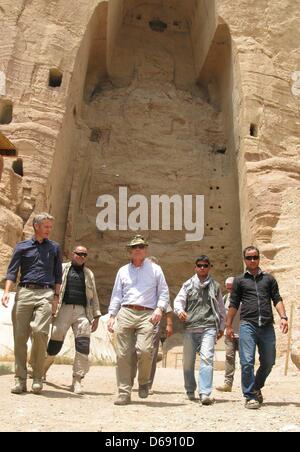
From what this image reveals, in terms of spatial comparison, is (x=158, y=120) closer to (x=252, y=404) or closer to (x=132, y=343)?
(x=132, y=343)

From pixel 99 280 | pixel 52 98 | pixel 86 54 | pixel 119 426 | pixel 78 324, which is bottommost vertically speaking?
pixel 119 426

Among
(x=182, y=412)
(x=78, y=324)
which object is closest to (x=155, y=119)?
(x=78, y=324)

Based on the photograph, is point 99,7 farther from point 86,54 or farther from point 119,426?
point 119,426

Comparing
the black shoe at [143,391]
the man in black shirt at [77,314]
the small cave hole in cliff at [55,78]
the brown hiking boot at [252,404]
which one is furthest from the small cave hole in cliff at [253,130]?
the brown hiking boot at [252,404]

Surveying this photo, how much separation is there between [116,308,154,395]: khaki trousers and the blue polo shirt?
0.76 m

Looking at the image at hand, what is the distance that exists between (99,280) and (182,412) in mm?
10192

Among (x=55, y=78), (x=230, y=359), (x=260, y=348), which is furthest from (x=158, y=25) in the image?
(x=260, y=348)

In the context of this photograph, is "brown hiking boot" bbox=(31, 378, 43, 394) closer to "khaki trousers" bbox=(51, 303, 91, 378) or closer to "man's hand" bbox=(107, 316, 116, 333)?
"khaki trousers" bbox=(51, 303, 91, 378)

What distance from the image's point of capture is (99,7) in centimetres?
1481

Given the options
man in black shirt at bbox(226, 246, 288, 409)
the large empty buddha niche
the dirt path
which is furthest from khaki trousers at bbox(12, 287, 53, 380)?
the large empty buddha niche

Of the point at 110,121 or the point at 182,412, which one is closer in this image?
the point at 182,412

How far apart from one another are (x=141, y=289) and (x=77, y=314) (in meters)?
0.87

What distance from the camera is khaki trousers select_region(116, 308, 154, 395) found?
5707mm

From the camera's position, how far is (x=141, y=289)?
589 centimetres
